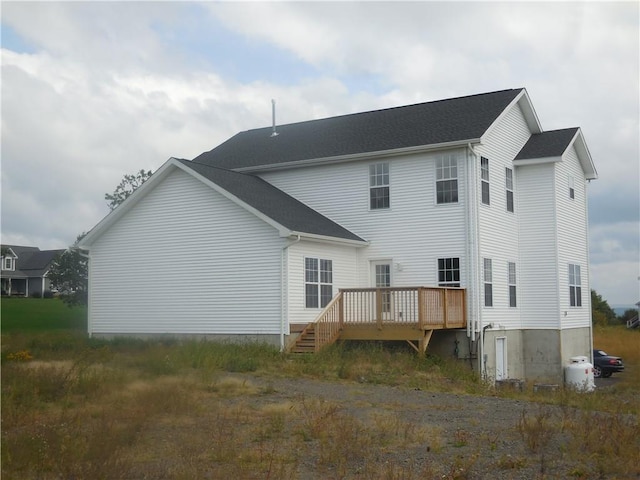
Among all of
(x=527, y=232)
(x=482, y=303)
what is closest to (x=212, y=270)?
(x=482, y=303)

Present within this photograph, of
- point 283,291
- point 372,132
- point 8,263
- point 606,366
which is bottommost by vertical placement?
point 606,366

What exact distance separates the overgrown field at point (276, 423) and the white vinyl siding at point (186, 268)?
4161mm

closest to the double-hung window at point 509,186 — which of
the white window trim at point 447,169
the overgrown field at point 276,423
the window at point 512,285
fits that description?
the window at point 512,285

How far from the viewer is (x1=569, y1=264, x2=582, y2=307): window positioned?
2778 centimetres

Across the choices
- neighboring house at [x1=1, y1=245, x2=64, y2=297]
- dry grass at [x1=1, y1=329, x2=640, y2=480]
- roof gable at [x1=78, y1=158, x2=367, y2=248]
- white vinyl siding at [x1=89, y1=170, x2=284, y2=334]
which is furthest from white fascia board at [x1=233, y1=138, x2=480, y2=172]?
neighboring house at [x1=1, y1=245, x2=64, y2=297]

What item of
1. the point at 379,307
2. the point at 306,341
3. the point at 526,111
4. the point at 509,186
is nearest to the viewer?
the point at 379,307

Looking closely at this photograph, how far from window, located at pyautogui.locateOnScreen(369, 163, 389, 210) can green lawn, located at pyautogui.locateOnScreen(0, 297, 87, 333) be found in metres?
12.3

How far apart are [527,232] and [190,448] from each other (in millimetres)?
19738

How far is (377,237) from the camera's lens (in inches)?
1000

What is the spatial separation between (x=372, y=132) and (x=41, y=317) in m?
19.6

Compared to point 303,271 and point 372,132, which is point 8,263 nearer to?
point 372,132

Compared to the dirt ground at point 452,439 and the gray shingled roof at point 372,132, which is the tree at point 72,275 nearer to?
the gray shingled roof at point 372,132

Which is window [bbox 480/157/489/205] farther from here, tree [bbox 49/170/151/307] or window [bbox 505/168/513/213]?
tree [bbox 49/170/151/307]

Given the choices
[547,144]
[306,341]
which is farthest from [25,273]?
[547,144]
